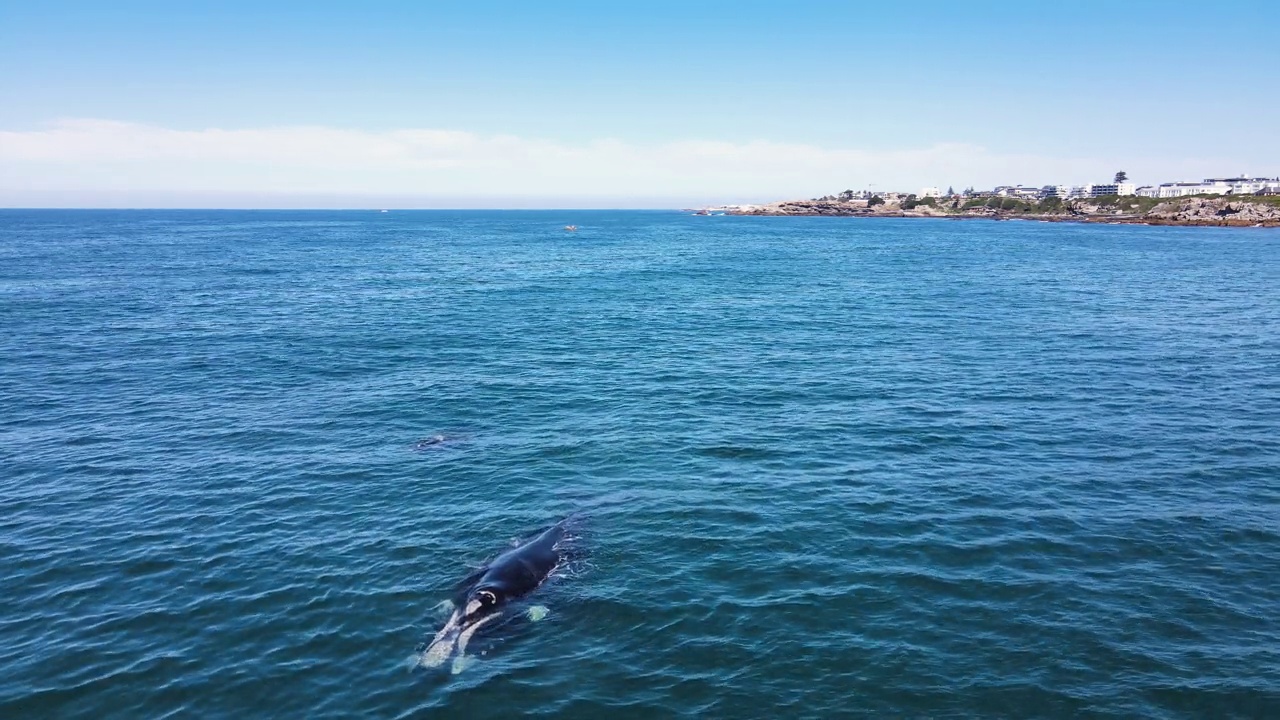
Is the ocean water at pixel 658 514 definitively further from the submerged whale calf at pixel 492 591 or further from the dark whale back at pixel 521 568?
the dark whale back at pixel 521 568

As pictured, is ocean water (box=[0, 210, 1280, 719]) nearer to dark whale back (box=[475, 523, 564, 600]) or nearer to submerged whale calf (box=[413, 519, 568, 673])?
submerged whale calf (box=[413, 519, 568, 673])

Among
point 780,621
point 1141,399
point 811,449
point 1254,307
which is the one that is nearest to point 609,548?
point 780,621

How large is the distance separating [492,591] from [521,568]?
4.43 ft

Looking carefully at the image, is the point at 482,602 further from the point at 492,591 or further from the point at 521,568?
the point at 521,568

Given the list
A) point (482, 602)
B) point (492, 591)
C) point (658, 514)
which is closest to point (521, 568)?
point (492, 591)

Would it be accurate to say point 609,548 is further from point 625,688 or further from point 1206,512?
point 1206,512

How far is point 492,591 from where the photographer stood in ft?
69.0

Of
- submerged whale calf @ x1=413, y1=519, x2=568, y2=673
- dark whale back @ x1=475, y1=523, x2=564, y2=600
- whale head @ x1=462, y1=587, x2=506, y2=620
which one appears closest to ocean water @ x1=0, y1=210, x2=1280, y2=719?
submerged whale calf @ x1=413, y1=519, x2=568, y2=673

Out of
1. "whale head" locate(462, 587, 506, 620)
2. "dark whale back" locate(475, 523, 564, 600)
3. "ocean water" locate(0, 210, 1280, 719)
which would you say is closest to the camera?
"ocean water" locate(0, 210, 1280, 719)

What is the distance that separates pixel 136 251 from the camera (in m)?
133

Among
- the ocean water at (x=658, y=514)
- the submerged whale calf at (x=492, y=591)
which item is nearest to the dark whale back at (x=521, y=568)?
the submerged whale calf at (x=492, y=591)

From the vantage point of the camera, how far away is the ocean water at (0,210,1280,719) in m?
18.2

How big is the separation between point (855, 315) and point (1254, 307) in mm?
37614

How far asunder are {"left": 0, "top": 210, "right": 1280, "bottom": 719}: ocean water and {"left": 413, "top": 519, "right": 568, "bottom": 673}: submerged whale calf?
0.69 metres
